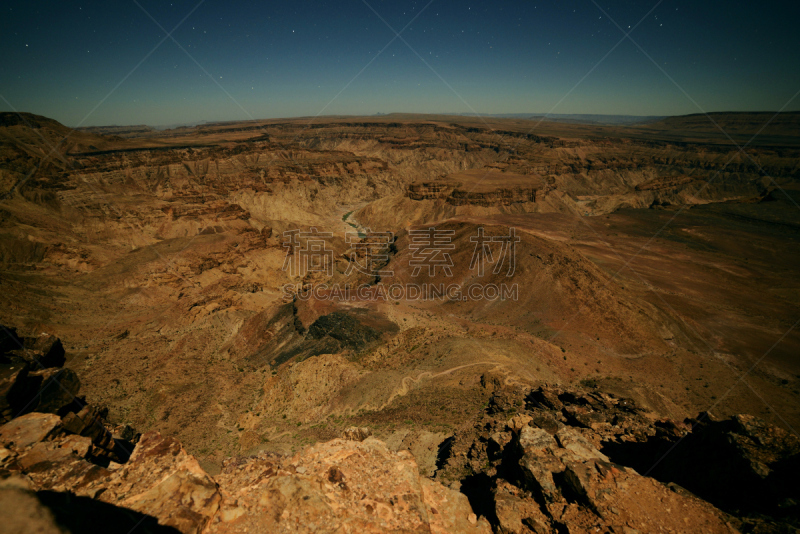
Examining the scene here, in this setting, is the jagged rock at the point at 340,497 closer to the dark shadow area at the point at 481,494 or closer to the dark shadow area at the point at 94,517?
the dark shadow area at the point at 481,494

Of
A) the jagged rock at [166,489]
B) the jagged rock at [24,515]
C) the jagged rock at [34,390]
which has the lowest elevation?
the jagged rock at [166,489]

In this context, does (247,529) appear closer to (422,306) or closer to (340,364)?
(340,364)

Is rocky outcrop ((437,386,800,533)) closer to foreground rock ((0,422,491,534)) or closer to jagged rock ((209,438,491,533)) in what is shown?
jagged rock ((209,438,491,533))

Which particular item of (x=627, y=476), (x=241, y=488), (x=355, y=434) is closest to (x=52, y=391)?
(x=241, y=488)

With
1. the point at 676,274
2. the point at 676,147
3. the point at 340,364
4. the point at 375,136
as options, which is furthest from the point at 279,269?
the point at 676,147

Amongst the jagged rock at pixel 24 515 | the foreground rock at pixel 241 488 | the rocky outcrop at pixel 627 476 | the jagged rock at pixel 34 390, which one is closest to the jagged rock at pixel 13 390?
the jagged rock at pixel 34 390

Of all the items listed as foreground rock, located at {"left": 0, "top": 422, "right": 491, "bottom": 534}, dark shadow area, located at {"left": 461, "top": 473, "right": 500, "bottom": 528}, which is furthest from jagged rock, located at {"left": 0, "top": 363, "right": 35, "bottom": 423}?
dark shadow area, located at {"left": 461, "top": 473, "right": 500, "bottom": 528}

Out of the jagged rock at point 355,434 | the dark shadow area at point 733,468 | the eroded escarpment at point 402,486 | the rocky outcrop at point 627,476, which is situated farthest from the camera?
the jagged rock at point 355,434
